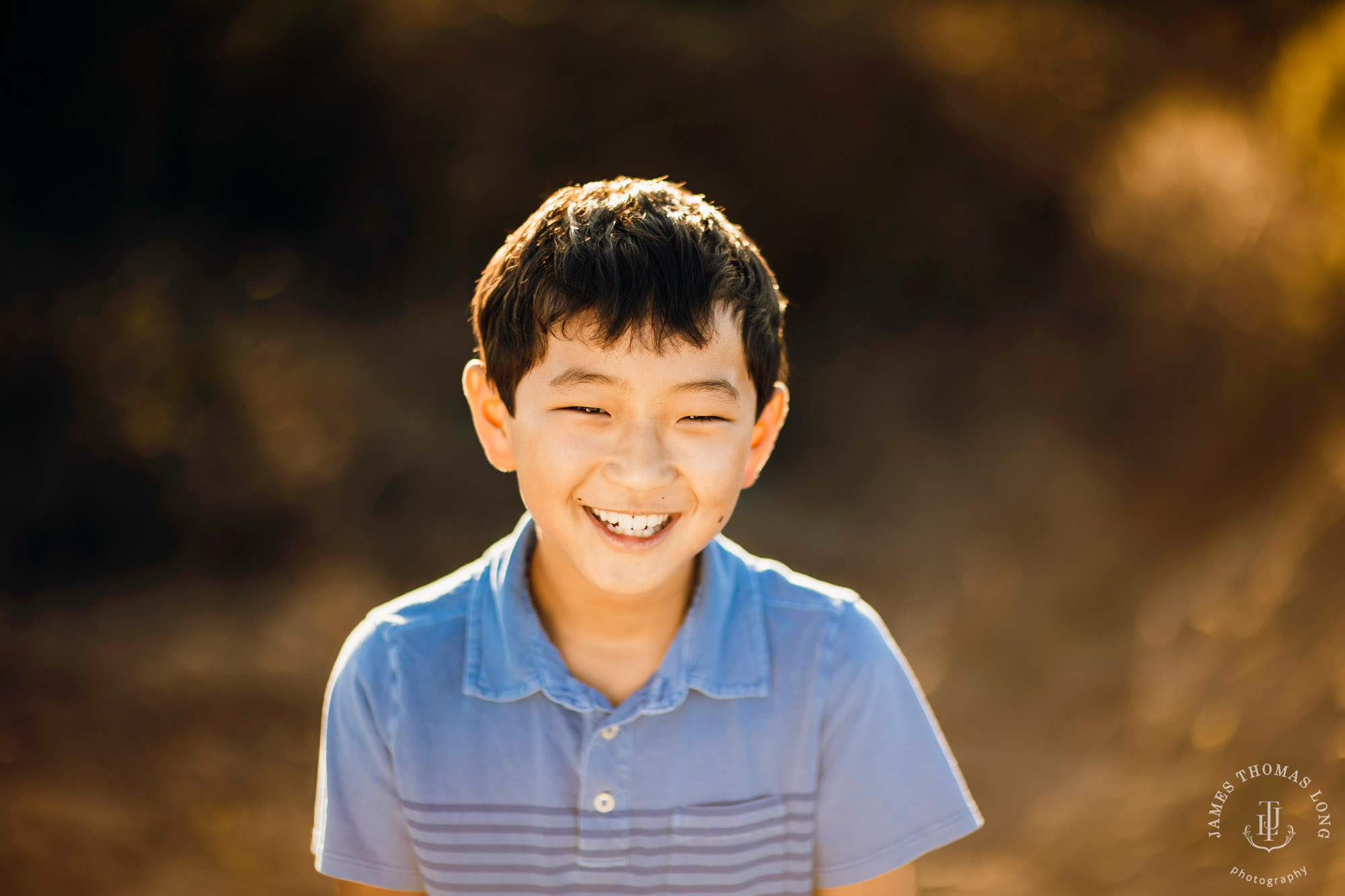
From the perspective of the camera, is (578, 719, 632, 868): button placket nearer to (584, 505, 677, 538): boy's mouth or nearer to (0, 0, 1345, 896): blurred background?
(584, 505, 677, 538): boy's mouth

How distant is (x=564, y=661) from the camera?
0.93m

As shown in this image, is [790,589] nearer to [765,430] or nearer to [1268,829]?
[765,430]

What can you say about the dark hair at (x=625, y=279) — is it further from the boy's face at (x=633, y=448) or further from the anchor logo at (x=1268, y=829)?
the anchor logo at (x=1268, y=829)

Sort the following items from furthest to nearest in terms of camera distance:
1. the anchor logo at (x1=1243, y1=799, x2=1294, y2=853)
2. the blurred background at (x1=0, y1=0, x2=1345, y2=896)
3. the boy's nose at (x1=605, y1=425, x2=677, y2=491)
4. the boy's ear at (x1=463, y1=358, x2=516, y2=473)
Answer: the blurred background at (x1=0, y1=0, x2=1345, y2=896) < the anchor logo at (x1=1243, y1=799, x2=1294, y2=853) < the boy's ear at (x1=463, y1=358, x2=516, y2=473) < the boy's nose at (x1=605, y1=425, x2=677, y2=491)

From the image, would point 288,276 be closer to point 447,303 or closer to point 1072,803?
point 447,303

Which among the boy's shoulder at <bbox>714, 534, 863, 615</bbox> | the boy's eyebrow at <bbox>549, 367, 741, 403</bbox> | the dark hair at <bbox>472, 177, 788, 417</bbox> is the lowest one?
the boy's shoulder at <bbox>714, 534, 863, 615</bbox>

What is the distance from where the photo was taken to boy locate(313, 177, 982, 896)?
0.85 meters

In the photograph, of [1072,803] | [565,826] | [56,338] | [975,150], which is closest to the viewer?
[565,826]

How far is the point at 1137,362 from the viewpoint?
207 cm

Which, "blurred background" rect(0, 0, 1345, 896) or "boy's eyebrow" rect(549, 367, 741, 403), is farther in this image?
"blurred background" rect(0, 0, 1345, 896)

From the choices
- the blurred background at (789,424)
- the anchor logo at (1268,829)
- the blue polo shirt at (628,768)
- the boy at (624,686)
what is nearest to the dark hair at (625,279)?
the boy at (624,686)

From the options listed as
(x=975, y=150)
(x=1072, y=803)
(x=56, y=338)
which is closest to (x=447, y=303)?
(x=56, y=338)

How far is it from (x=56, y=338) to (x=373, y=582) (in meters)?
0.80

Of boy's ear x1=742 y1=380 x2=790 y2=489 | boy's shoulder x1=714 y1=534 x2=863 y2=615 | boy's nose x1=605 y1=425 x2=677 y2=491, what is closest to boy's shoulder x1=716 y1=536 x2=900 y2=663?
boy's shoulder x1=714 y1=534 x2=863 y2=615
